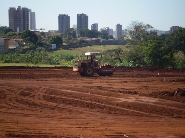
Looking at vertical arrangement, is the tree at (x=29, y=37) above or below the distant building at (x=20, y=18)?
below

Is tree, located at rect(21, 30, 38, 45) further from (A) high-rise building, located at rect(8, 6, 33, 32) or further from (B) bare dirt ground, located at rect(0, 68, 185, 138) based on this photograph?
(A) high-rise building, located at rect(8, 6, 33, 32)

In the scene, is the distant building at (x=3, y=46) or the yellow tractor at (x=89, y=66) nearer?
the yellow tractor at (x=89, y=66)

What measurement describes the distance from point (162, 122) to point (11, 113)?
255 inches

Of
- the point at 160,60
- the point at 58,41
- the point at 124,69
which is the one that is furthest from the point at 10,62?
the point at 58,41

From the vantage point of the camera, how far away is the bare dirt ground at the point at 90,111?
33.3 feet

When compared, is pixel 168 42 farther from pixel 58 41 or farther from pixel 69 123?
pixel 58 41

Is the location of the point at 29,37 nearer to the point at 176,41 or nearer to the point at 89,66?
the point at 176,41

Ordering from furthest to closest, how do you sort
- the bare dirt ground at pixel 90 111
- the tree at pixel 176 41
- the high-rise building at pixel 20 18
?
the high-rise building at pixel 20 18
the tree at pixel 176 41
the bare dirt ground at pixel 90 111

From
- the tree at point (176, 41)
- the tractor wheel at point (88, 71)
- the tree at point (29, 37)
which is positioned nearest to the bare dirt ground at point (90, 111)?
the tractor wheel at point (88, 71)

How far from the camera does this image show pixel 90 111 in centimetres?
1307

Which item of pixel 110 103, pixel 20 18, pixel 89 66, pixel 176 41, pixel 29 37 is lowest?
pixel 110 103

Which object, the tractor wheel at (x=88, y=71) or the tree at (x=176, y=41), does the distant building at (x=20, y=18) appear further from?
the tractor wheel at (x=88, y=71)

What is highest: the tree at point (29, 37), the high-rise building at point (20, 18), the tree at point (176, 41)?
the high-rise building at point (20, 18)

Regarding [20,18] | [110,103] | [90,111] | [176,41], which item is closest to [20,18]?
[20,18]
